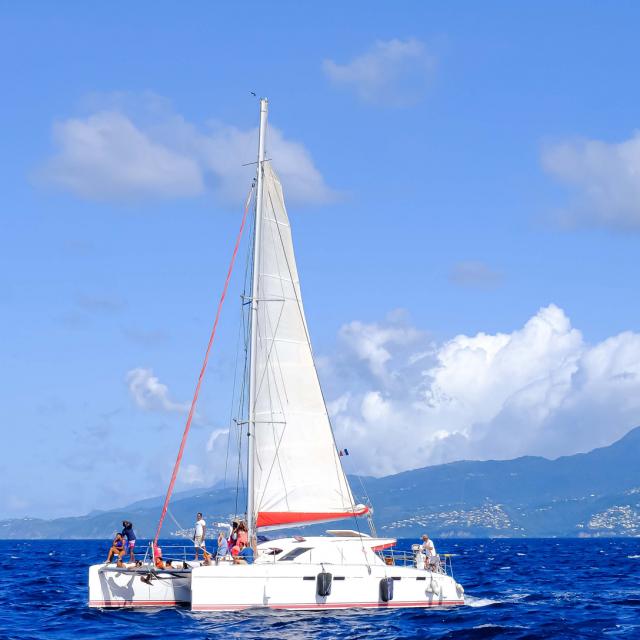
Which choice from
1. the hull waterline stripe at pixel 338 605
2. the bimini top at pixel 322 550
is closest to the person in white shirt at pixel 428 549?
the bimini top at pixel 322 550

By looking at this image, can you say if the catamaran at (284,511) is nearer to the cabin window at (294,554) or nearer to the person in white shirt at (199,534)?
the cabin window at (294,554)

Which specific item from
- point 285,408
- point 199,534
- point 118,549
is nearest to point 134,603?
point 118,549

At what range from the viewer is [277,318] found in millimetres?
41188

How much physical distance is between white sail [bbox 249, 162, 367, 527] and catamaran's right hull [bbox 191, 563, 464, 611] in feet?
11.2

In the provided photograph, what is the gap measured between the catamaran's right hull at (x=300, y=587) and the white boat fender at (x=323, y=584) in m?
0.10

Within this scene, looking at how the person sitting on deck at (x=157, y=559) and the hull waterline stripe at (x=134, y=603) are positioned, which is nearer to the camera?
the hull waterline stripe at (x=134, y=603)

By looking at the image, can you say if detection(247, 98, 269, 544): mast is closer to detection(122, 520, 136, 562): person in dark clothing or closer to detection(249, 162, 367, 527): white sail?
detection(249, 162, 367, 527): white sail

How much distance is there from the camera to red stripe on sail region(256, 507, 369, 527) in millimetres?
39594

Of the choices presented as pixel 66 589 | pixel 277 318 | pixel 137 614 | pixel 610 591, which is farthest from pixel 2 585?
pixel 610 591

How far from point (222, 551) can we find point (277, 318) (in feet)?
29.8

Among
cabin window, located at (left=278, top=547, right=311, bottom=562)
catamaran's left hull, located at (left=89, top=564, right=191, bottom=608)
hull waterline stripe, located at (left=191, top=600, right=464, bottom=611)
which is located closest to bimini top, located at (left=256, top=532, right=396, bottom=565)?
cabin window, located at (left=278, top=547, right=311, bottom=562)

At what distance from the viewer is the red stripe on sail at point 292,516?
39594 mm

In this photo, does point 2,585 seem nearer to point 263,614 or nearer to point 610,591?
point 263,614

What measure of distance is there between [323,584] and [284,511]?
4.02 metres
